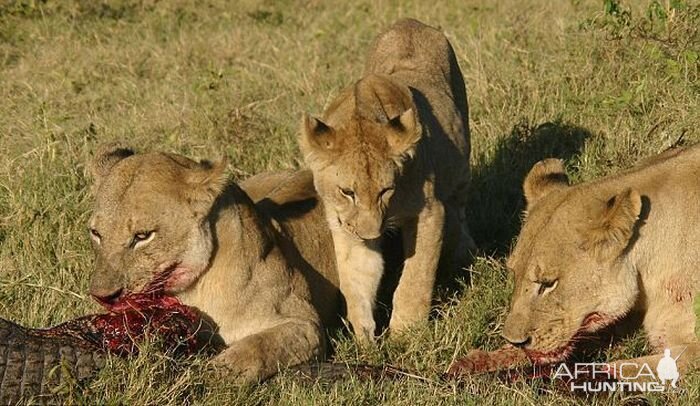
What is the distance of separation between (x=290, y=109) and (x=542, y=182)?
3302mm

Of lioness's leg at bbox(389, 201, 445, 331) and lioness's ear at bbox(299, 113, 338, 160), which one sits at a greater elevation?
lioness's ear at bbox(299, 113, 338, 160)

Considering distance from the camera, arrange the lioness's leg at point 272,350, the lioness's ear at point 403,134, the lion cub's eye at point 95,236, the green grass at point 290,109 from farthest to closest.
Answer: the lioness's ear at point 403,134 → the green grass at point 290,109 → the lion cub's eye at point 95,236 → the lioness's leg at point 272,350

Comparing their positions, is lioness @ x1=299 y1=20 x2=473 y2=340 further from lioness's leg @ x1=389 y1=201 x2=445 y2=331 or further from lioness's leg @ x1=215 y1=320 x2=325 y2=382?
lioness's leg @ x1=215 y1=320 x2=325 y2=382

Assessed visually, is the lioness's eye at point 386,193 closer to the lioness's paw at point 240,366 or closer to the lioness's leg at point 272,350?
the lioness's leg at point 272,350

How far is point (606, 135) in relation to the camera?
6430mm

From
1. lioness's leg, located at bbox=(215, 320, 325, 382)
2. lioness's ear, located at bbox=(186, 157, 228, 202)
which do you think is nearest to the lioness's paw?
lioness's leg, located at bbox=(215, 320, 325, 382)

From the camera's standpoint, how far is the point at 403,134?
15.0 feet

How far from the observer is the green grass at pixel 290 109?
4453 millimetres

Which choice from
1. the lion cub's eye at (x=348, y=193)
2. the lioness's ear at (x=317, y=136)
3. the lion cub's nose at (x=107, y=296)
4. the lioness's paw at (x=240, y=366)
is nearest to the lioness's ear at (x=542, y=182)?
the lion cub's eye at (x=348, y=193)

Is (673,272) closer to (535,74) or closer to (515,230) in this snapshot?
(515,230)
